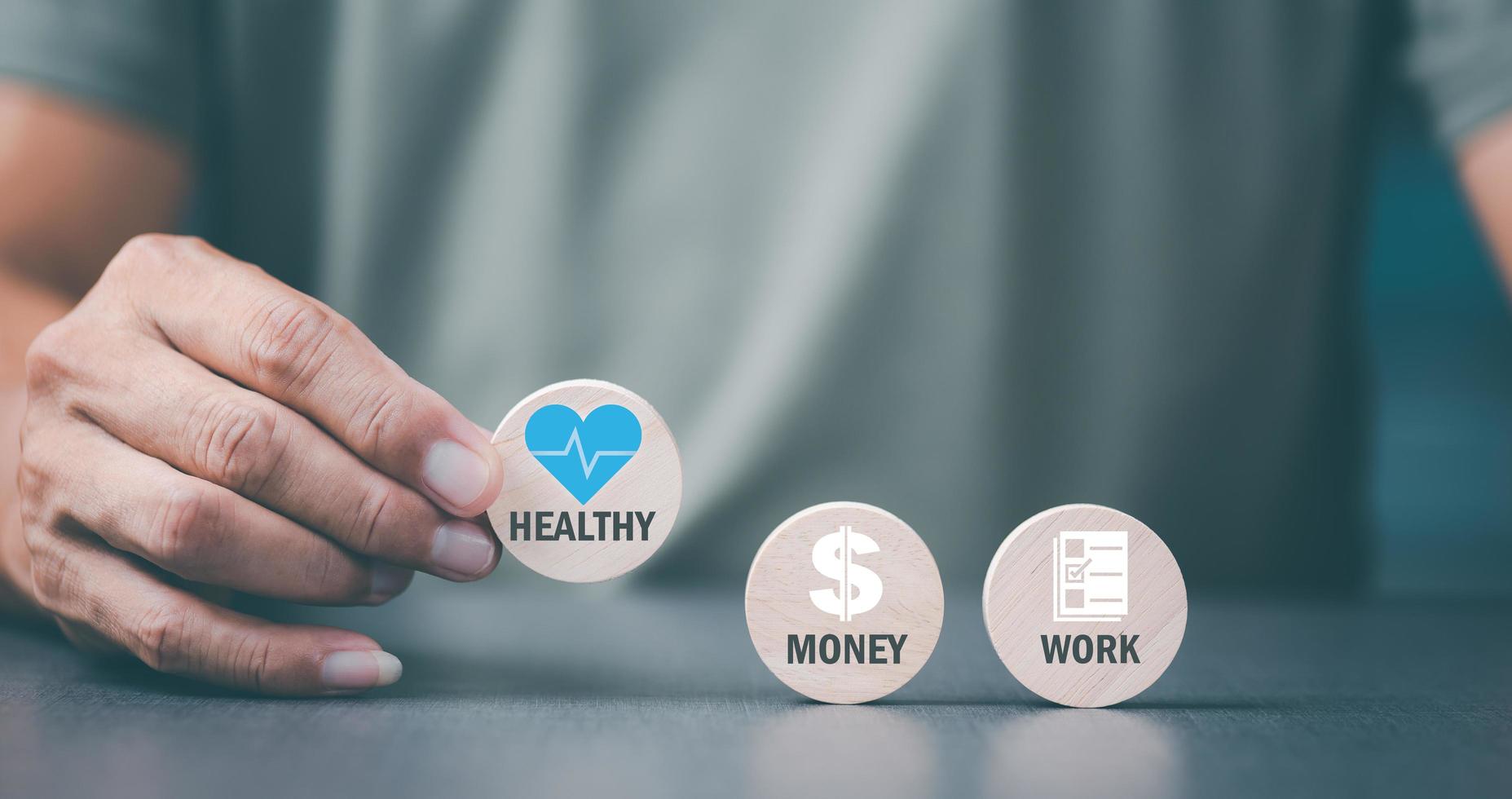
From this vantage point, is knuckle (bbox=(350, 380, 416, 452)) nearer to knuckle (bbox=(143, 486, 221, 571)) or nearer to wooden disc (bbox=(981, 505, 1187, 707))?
knuckle (bbox=(143, 486, 221, 571))

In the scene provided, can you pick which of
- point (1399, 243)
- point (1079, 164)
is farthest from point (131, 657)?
point (1399, 243)

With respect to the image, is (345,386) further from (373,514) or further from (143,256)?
(143,256)

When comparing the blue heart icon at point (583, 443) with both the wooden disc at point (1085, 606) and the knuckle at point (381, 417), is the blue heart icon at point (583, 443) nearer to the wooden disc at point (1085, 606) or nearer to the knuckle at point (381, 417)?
the knuckle at point (381, 417)

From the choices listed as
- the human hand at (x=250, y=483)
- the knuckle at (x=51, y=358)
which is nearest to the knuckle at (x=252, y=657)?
Result: the human hand at (x=250, y=483)

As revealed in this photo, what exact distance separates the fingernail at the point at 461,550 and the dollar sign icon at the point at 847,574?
0.29 meters

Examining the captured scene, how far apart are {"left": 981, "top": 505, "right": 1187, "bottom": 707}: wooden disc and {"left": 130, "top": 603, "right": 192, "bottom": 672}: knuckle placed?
2.17 ft

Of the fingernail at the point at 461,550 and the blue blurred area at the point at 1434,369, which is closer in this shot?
the fingernail at the point at 461,550

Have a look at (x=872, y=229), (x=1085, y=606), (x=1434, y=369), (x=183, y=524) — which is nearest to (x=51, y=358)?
(x=183, y=524)

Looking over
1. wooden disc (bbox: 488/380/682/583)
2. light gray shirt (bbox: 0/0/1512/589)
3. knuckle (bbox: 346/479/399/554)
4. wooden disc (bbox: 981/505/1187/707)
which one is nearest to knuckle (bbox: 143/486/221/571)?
knuckle (bbox: 346/479/399/554)

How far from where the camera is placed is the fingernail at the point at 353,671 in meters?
0.80

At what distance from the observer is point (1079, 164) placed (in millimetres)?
1626

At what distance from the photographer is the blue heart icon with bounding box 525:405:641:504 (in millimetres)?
895

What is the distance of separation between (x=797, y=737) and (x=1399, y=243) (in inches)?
74.8

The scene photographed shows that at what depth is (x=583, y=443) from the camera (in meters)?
0.90
